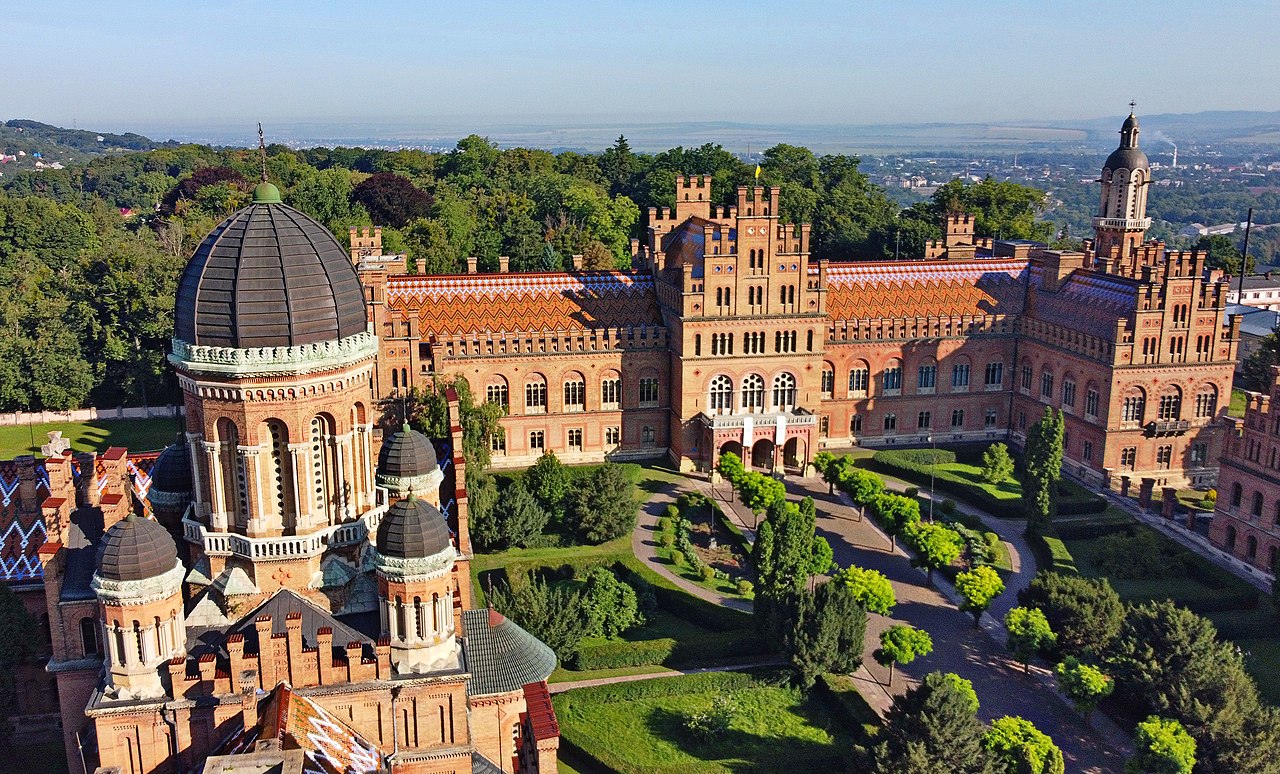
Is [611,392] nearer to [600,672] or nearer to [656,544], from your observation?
[656,544]

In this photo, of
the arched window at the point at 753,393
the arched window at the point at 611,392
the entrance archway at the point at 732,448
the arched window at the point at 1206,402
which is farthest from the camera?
the arched window at the point at 611,392

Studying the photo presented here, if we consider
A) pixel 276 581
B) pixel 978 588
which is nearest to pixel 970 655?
pixel 978 588

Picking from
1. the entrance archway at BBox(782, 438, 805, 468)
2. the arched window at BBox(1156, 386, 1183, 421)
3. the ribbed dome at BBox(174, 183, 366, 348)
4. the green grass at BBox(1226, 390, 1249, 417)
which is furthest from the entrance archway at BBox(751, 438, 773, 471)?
the ribbed dome at BBox(174, 183, 366, 348)

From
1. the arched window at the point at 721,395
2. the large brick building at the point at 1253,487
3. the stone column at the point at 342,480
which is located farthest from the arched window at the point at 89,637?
the large brick building at the point at 1253,487

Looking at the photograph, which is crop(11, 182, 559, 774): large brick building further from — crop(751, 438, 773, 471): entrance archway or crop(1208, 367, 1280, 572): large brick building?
crop(1208, 367, 1280, 572): large brick building

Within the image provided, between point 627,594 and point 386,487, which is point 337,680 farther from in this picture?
point 627,594

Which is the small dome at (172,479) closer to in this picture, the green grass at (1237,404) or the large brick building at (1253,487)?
the large brick building at (1253,487)

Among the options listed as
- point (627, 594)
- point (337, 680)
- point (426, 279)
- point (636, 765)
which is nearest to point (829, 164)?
point (426, 279)
